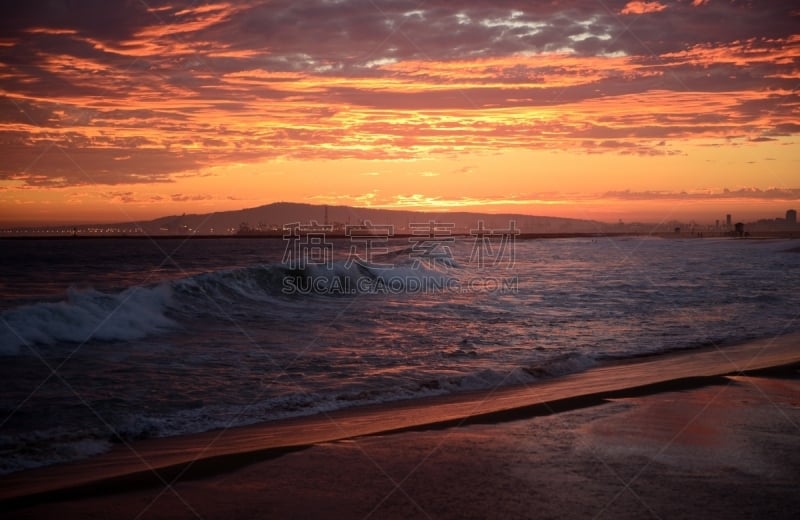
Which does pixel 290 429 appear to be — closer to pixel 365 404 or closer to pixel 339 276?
pixel 365 404

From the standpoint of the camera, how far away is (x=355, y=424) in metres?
7.83

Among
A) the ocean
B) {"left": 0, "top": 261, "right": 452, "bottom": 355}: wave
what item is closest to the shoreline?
the ocean

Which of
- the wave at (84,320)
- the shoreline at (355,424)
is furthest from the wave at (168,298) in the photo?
the shoreline at (355,424)

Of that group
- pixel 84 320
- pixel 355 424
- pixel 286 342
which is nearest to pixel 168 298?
pixel 84 320

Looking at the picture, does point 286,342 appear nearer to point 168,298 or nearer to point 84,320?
point 84,320

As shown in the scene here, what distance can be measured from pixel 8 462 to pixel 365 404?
13.5 ft

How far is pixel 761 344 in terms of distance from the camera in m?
14.0

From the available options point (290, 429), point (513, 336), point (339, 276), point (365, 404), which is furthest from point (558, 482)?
point (339, 276)

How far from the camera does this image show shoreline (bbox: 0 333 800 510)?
5698 mm

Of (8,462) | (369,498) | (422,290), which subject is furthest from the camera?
(422,290)

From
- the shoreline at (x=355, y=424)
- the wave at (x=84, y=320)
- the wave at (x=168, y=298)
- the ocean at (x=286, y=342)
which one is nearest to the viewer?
the shoreline at (x=355, y=424)

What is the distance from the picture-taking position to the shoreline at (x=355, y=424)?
570 cm

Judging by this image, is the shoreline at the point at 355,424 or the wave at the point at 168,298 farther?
the wave at the point at 168,298

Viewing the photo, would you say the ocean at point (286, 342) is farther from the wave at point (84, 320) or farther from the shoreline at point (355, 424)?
the shoreline at point (355, 424)
